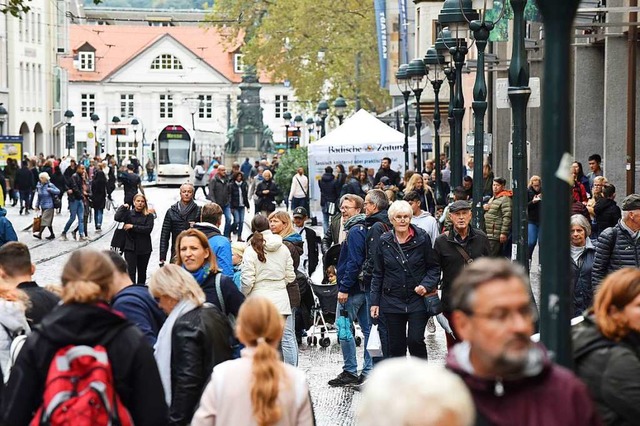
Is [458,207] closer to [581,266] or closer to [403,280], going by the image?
[403,280]

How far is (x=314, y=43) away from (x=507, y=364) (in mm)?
57923

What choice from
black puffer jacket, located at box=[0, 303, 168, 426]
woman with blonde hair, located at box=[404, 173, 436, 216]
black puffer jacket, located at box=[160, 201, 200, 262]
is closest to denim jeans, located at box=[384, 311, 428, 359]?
black puffer jacket, located at box=[0, 303, 168, 426]

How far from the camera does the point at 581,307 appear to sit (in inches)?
489

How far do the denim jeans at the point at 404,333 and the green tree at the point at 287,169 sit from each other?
34.1 meters

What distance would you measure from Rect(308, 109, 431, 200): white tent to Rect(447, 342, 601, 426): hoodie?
3397 centimetres

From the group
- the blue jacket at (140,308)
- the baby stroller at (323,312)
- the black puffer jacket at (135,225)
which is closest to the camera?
the blue jacket at (140,308)

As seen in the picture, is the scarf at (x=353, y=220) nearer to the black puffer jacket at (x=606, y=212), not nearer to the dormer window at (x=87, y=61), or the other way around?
the black puffer jacket at (x=606, y=212)

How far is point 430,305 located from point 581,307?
120cm

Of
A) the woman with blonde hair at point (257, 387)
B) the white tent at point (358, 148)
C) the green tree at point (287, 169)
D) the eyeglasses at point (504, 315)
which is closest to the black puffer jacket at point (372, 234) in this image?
the woman with blonde hair at point (257, 387)

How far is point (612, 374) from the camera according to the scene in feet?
18.6

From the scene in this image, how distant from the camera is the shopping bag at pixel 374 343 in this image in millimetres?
12656

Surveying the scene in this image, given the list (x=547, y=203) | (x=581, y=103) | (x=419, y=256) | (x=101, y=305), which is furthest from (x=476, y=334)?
(x=581, y=103)

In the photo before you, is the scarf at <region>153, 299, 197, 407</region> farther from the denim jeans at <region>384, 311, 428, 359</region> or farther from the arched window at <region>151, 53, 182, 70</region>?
the arched window at <region>151, 53, 182, 70</region>

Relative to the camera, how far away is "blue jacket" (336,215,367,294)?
13.5 meters
